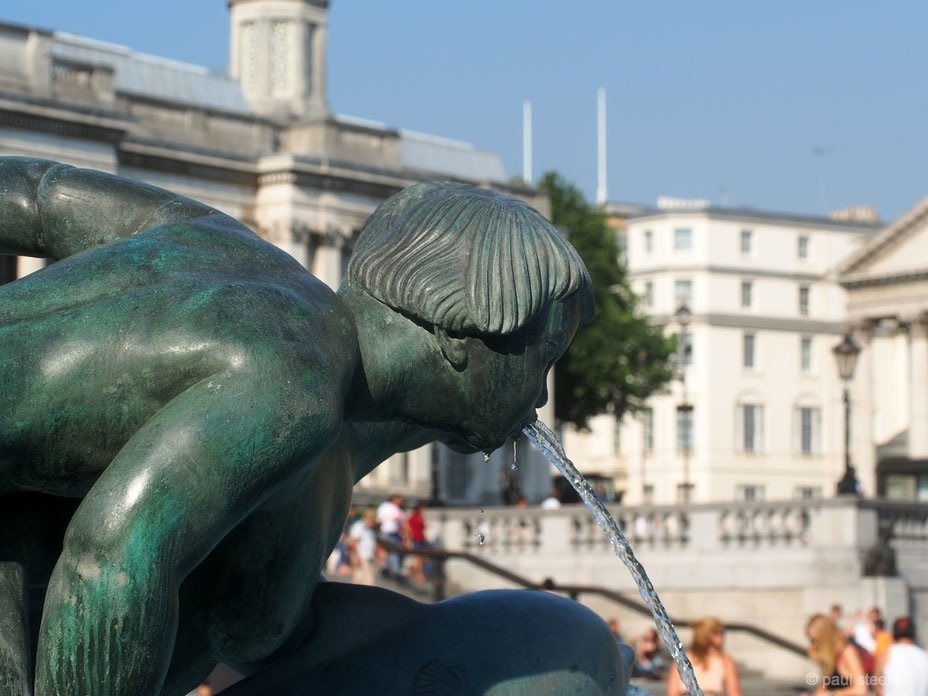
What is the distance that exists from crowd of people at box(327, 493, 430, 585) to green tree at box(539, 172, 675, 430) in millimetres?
39580

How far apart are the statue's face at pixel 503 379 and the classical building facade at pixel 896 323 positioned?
8332cm

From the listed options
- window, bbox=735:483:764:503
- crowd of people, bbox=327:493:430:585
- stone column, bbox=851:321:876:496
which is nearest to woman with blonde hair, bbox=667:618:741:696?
crowd of people, bbox=327:493:430:585

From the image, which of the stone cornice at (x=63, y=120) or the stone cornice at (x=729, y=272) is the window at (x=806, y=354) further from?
the stone cornice at (x=63, y=120)

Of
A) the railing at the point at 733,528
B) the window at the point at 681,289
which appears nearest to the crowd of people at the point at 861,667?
the railing at the point at 733,528

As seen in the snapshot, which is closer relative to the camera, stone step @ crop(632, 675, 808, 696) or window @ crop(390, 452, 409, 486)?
stone step @ crop(632, 675, 808, 696)

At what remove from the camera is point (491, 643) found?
2566mm

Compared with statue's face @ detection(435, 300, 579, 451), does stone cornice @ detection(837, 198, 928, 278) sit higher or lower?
higher

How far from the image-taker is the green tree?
7094 centimetres

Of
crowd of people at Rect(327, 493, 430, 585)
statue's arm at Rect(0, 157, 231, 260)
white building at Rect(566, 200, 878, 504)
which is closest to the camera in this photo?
statue's arm at Rect(0, 157, 231, 260)

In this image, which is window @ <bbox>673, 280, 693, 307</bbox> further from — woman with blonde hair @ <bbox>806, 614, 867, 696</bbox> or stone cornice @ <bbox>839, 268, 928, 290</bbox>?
woman with blonde hair @ <bbox>806, 614, 867, 696</bbox>

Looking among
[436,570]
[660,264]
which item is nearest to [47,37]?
[436,570]

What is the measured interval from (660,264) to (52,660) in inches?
3963

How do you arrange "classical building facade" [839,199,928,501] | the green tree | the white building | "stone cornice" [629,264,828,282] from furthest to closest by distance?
the white building, "stone cornice" [629,264,828,282], "classical building facade" [839,199,928,501], the green tree

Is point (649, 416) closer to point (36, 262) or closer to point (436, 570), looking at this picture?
point (36, 262)
